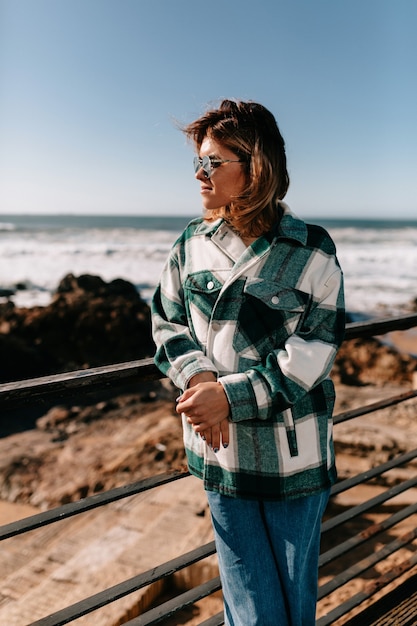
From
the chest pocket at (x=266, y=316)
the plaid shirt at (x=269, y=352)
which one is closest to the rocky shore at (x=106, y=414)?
the plaid shirt at (x=269, y=352)

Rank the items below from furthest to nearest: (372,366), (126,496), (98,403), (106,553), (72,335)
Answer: (72,335) < (372,366) < (98,403) < (106,553) < (126,496)

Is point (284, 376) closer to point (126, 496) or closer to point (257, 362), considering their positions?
point (257, 362)

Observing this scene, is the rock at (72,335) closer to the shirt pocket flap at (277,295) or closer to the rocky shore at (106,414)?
the rocky shore at (106,414)

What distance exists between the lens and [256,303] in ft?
4.42

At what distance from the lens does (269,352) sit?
1.34 meters

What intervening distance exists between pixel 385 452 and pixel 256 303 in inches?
149

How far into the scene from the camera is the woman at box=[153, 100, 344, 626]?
130 cm

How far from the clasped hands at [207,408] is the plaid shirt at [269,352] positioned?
0.02 meters

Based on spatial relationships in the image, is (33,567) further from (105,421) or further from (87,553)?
(105,421)

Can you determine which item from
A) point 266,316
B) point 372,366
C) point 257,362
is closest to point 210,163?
point 266,316

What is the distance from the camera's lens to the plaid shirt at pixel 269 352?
1.28m

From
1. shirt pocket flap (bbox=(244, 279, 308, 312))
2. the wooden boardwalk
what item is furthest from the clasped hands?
the wooden boardwalk

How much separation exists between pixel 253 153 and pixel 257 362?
54 centimetres

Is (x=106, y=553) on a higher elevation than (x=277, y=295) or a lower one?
lower
